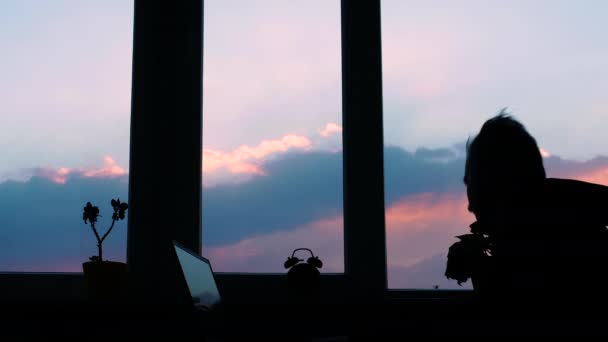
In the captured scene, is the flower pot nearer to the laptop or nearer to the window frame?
the window frame

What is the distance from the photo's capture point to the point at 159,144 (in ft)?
10.3

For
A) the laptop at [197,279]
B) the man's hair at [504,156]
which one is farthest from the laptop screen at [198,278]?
the man's hair at [504,156]

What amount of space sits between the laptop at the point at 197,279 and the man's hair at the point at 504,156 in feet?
3.08

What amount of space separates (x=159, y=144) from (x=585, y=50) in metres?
2.06

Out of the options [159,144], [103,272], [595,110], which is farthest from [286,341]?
[595,110]

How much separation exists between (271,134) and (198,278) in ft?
3.91

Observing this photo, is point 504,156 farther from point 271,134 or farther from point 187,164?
point 187,164

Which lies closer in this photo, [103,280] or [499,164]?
[499,164]

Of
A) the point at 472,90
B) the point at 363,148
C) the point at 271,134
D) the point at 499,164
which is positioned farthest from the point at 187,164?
the point at 499,164

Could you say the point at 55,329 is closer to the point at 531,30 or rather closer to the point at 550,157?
the point at 550,157

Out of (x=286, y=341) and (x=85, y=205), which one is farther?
(x=85, y=205)

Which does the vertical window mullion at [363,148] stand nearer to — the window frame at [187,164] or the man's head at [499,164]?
the window frame at [187,164]

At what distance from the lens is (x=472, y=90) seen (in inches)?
128

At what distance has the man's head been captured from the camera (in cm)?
213
